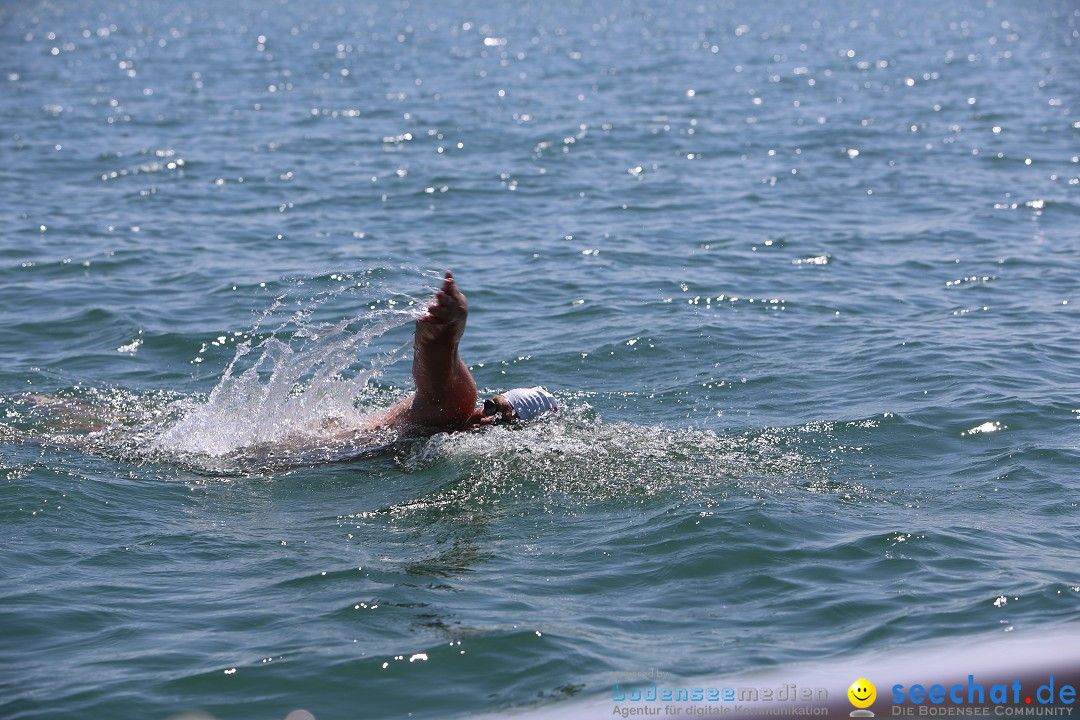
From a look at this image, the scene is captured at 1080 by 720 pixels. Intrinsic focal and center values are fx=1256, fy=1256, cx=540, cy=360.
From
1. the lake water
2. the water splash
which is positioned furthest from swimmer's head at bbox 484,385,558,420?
the water splash

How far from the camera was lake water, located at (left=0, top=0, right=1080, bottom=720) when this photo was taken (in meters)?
6.29

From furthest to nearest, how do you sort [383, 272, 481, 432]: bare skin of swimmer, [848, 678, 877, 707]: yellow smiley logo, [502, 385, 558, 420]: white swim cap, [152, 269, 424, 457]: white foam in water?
[152, 269, 424, 457]: white foam in water < [502, 385, 558, 420]: white swim cap < [383, 272, 481, 432]: bare skin of swimmer < [848, 678, 877, 707]: yellow smiley logo

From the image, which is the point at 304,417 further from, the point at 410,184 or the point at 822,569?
the point at 410,184

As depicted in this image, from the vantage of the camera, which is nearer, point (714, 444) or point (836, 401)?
point (714, 444)

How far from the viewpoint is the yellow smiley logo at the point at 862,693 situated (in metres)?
2.58

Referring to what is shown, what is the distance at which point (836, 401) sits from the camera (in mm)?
10148

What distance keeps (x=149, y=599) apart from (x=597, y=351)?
5.69m

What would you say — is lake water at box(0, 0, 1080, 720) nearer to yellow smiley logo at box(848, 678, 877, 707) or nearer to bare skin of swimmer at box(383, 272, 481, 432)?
bare skin of swimmer at box(383, 272, 481, 432)

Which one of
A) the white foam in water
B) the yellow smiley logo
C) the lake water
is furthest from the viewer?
the white foam in water

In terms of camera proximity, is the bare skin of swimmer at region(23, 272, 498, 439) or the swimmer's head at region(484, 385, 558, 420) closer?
the bare skin of swimmer at region(23, 272, 498, 439)

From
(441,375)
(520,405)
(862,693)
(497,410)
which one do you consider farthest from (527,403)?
(862,693)

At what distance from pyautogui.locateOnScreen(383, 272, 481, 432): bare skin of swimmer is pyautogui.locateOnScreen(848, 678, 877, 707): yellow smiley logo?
15.7 ft

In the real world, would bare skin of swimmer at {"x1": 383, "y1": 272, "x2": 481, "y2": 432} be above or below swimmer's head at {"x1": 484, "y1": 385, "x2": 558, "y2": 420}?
above

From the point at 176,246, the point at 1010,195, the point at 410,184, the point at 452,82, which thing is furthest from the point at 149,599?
the point at 452,82
